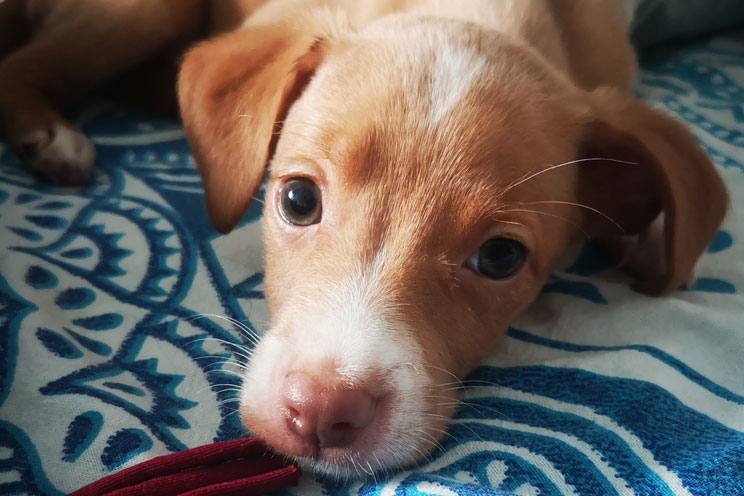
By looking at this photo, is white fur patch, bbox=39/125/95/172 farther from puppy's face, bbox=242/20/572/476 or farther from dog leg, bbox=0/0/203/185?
puppy's face, bbox=242/20/572/476

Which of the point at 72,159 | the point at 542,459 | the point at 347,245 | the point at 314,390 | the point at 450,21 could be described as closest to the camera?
the point at 314,390

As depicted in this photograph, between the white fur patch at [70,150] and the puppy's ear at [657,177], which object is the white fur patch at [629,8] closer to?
the puppy's ear at [657,177]

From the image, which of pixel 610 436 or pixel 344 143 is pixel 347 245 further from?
pixel 610 436

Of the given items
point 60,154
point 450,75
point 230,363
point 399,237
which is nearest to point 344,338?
point 399,237

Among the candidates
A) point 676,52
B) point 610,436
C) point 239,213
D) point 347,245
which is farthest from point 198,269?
point 676,52

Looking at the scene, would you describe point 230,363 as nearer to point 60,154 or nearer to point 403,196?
point 403,196

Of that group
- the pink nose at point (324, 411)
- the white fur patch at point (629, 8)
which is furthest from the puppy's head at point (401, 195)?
the white fur patch at point (629, 8)

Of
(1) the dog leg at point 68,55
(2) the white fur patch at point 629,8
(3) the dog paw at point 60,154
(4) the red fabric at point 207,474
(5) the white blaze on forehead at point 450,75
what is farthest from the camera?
(2) the white fur patch at point 629,8

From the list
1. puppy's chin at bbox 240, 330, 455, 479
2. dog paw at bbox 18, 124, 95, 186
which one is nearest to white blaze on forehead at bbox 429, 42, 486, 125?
puppy's chin at bbox 240, 330, 455, 479
